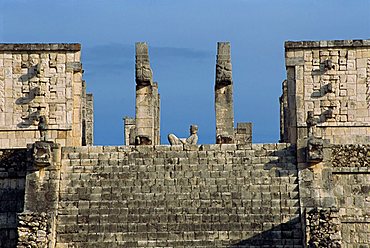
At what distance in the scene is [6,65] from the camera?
3291 centimetres

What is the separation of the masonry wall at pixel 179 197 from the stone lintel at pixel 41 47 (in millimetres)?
4111

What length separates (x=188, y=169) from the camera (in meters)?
28.9

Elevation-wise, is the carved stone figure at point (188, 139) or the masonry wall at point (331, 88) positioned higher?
the masonry wall at point (331, 88)

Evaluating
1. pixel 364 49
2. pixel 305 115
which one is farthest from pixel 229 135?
pixel 364 49

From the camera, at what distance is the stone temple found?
1080 inches

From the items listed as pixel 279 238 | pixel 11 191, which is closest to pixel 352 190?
pixel 279 238

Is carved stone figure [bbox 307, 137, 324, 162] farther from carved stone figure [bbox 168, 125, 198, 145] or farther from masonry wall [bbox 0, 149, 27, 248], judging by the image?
masonry wall [bbox 0, 149, 27, 248]

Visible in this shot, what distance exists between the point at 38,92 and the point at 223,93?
4.84 metres

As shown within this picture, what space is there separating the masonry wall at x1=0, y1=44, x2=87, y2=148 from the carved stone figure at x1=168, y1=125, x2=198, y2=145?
8.43 ft

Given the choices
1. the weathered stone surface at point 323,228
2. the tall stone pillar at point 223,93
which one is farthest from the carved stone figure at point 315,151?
the tall stone pillar at point 223,93

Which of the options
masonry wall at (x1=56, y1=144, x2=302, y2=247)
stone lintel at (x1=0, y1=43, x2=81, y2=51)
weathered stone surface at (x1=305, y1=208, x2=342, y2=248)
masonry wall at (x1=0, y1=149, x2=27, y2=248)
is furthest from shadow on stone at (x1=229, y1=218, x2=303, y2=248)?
stone lintel at (x1=0, y1=43, x2=81, y2=51)

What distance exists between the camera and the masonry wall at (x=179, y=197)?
27328mm

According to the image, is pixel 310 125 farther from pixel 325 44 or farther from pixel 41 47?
pixel 41 47

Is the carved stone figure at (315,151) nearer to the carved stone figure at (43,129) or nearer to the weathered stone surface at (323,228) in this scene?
the weathered stone surface at (323,228)
